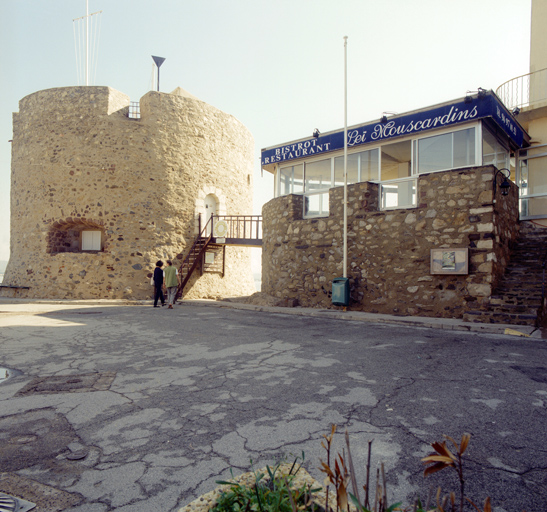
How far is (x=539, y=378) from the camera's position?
14.7 feet

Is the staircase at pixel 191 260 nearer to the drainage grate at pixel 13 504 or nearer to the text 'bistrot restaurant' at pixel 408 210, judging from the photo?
the text 'bistrot restaurant' at pixel 408 210

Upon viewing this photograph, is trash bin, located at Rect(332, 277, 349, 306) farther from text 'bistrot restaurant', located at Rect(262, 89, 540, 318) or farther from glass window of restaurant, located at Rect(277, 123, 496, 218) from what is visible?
glass window of restaurant, located at Rect(277, 123, 496, 218)

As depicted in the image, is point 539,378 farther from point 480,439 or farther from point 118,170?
point 118,170

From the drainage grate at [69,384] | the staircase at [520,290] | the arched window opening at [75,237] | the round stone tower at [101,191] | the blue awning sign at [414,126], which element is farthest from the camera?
the arched window opening at [75,237]

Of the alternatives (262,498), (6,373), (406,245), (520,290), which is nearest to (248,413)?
(262,498)

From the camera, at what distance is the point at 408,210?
35.2 ft

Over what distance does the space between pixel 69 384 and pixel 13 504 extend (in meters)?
2.39

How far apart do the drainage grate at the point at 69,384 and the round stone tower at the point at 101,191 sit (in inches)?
511

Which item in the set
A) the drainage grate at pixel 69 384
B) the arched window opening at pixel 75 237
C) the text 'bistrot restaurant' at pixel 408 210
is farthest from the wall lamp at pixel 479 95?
the arched window opening at pixel 75 237

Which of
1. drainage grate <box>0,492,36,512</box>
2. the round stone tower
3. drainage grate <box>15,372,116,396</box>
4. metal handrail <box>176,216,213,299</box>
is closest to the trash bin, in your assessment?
drainage grate <box>15,372,116,396</box>

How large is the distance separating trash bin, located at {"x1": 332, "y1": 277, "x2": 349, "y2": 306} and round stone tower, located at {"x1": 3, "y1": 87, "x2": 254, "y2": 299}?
8.66 metres

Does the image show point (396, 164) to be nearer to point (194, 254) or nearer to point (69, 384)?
point (194, 254)

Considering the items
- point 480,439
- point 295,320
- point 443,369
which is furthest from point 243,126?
point 480,439

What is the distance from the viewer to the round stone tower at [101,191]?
56.3ft
